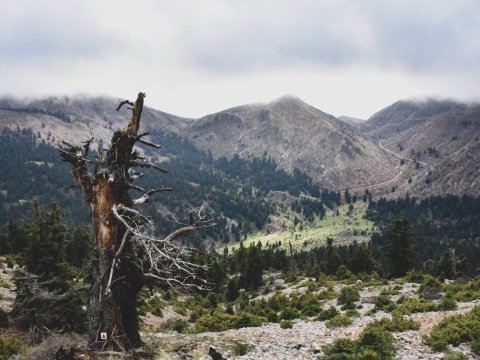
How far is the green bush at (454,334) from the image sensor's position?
703 inches

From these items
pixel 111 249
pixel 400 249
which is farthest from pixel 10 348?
pixel 400 249

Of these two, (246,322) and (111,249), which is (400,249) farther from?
(111,249)

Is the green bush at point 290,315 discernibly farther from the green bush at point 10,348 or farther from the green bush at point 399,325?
the green bush at point 10,348

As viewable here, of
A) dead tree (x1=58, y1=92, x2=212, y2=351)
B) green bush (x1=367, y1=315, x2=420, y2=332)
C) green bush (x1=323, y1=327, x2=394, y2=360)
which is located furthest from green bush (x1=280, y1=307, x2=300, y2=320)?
dead tree (x1=58, y1=92, x2=212, y2=351)

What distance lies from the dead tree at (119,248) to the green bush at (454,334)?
10.8 metres

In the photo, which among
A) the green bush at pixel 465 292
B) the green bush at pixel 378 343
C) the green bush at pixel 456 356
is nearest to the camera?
the green bush at pixel 456 356

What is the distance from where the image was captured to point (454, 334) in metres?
18.2

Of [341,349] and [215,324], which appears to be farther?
[215,324]

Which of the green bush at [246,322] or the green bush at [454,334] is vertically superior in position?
the green bush at [454,334]

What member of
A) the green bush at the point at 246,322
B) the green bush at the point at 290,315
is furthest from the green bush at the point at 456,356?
the green bush at the point at 290,315

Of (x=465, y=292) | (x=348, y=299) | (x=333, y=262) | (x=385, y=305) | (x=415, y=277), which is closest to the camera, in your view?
(x=465, y=292)

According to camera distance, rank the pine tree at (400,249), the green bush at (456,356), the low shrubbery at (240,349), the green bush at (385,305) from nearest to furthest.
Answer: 1. the green bush at (456,356)
2. the low shrubbery at (240,349)
3. the green bush at (385,305)
4. the pine tree at (400,249)

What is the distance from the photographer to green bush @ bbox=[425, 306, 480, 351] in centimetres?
1786

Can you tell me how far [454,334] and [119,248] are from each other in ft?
47.2
